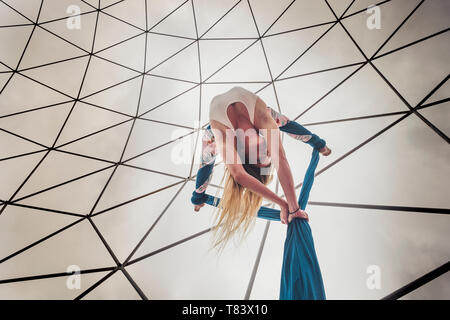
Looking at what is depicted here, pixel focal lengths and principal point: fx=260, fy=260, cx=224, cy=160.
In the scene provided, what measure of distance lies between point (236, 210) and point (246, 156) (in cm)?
100

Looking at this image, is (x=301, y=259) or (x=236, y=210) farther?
(x=236, y=210)

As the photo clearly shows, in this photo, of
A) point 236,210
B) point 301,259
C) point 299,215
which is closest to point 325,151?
point 299,215

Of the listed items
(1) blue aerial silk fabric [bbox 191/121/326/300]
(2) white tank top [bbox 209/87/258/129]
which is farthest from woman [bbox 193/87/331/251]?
(1) blue aerial silk fabric [bbox 191/121/326/300]

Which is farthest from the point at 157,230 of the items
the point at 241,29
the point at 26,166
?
the point at 241,29

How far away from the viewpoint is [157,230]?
5.08 meters

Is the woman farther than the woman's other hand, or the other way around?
the woman

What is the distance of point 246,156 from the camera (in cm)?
479

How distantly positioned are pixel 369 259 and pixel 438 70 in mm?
4016

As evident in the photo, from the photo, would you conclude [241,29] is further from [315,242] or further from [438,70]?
[315,242]

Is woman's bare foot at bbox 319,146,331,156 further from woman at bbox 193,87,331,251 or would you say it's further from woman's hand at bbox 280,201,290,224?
woman's hand at bbox 280,201,290,224

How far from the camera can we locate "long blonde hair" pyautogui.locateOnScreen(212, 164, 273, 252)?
4500 millimetres

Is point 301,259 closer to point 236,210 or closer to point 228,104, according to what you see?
point 236,210

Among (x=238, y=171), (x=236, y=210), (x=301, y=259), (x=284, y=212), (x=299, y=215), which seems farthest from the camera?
(x=236, y=210)
